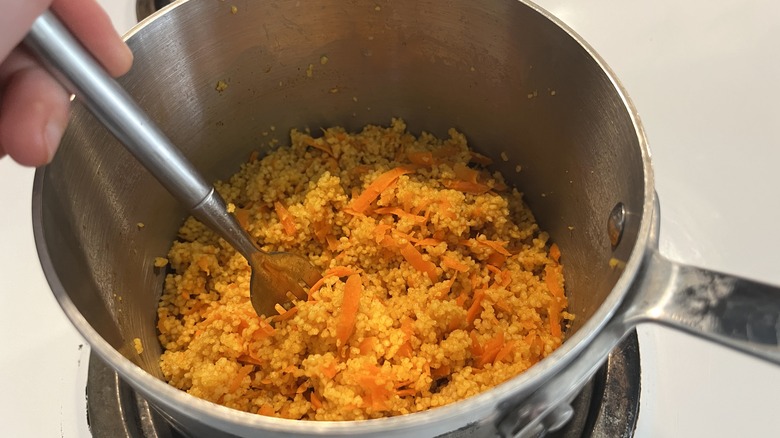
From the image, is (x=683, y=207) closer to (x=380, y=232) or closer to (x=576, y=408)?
(x=576, y=408)

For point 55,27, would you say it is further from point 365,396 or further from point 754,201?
point 754,201

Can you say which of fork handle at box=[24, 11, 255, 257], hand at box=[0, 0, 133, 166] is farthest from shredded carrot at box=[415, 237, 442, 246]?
hand at box=[0, 0, 133, 166]

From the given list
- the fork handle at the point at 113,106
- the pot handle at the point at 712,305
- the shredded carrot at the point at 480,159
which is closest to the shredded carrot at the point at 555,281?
the shredded carrot at the point at 480,159

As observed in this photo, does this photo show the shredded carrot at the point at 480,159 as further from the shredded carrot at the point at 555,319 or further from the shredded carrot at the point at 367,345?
the shredded carrot at the point at 367,345

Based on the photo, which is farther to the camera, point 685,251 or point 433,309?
point 685,251

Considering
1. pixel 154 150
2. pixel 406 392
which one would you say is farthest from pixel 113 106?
pixel 406 392

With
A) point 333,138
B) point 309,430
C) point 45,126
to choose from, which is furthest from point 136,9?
point 309,430
